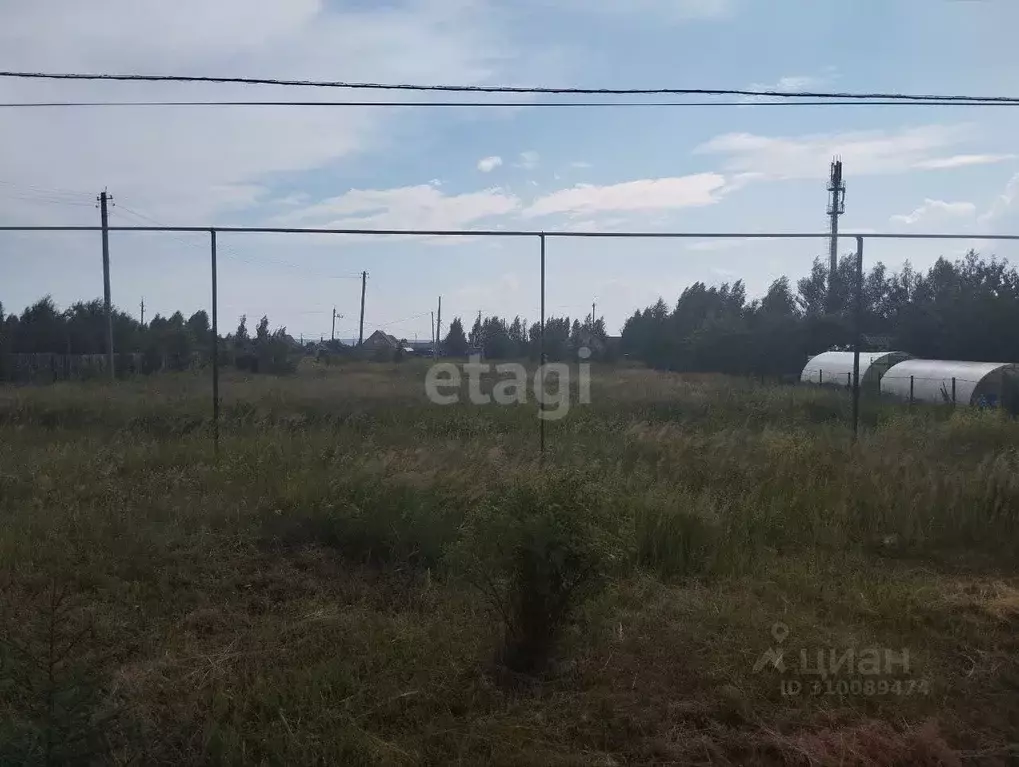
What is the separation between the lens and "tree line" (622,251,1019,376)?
14.9 meters

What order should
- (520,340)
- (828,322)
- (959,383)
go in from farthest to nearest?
(828,322), (959,383), (520,340)

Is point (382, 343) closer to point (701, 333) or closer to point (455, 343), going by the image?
point (455, 343)

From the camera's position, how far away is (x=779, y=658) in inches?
173

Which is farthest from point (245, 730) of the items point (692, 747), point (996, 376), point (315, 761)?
point (996, 376)

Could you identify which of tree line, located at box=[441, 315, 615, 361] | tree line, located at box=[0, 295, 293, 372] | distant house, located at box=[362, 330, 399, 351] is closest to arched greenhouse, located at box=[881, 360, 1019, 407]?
tree line, located at box=[441, 315, 615, 361]

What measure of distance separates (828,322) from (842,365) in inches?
52.0

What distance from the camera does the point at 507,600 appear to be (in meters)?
4.46

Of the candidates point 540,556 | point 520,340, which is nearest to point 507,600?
point 540,556

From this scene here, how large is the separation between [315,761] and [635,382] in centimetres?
1006

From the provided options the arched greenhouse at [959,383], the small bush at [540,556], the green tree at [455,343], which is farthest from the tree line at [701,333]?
the small bush at [540,556]

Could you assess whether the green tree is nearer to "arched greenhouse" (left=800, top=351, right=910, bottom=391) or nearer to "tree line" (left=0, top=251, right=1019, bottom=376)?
"tree line" (left=0, top=251, right=1019, bottom=376)

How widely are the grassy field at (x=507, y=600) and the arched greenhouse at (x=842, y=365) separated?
530 inches

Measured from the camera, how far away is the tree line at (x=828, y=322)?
1494 cm

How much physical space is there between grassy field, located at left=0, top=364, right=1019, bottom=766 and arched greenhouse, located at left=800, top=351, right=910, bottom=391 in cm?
1346
